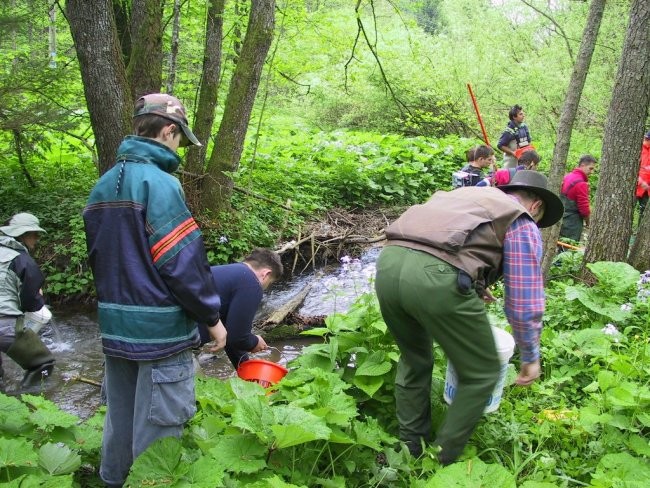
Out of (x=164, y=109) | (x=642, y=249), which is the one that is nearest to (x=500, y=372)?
(x=164, y=109)

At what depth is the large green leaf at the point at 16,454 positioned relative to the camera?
2.19m

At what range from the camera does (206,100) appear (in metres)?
8.62

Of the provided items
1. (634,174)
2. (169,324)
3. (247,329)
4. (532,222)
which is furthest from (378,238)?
(169,324)

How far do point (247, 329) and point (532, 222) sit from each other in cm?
217

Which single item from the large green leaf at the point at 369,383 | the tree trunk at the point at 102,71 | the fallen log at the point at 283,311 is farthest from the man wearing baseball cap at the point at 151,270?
the fallen log at the point at 283,311

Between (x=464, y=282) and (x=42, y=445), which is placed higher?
(x=464, y=282)

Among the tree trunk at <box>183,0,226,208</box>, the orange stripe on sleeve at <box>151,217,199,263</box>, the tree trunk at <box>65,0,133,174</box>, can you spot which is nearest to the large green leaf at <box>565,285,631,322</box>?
the orange stripe on sleeve at <box>151,217,199,263</box>

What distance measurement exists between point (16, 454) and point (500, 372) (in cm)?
234

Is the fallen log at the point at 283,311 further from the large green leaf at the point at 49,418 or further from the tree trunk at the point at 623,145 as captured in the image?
the large green leaf at the point at 49,418

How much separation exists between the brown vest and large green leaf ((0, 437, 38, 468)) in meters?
1.98

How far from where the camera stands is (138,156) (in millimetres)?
2350

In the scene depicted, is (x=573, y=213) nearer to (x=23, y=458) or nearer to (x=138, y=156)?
(x=138, y=156)

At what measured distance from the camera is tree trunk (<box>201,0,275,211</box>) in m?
7.89

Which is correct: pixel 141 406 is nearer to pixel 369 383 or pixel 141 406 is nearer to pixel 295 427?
pixel 295 427
